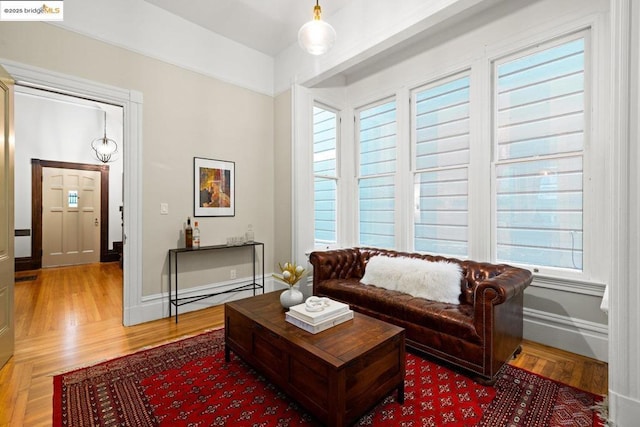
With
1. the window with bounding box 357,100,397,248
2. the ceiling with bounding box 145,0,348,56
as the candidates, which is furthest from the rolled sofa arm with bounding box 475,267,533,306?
the ceiling with bounding box 145,0,348,56

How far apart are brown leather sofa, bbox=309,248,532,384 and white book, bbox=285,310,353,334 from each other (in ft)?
2.47

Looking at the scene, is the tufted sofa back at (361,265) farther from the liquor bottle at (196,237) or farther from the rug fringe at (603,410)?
the liquor bottle at (196,237)

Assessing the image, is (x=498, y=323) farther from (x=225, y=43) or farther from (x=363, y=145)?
(x=225, y=43)

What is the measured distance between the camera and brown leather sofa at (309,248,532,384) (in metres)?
2.07

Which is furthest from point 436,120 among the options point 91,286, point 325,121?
point 91,286

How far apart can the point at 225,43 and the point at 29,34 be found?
6.53ft

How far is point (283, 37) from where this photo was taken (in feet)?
13.2

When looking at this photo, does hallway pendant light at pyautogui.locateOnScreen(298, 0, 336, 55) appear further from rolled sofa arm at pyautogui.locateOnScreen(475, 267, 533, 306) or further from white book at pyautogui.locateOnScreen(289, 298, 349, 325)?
rolled sofa arm at pyautogui.locateOnScreen(475, 267, 533, 306)

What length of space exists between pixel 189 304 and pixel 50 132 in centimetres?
566

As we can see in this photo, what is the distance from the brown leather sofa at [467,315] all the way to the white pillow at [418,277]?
8cm

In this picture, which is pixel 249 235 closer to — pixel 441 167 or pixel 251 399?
pixel 251 399

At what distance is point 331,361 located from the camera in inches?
59.6

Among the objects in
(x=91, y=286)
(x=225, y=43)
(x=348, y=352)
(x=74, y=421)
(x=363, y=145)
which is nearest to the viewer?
(x=348, y=352)

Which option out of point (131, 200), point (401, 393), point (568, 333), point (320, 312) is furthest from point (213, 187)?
point (568, 333)
